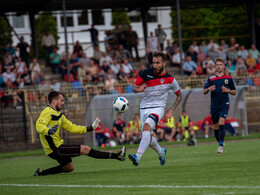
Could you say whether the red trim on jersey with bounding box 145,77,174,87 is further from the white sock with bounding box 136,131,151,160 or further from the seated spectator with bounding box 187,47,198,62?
the seated spectator with bounding box 187,47,198,62

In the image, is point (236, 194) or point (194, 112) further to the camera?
point (194, 112)

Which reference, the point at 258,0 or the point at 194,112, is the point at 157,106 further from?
the point at 258,0

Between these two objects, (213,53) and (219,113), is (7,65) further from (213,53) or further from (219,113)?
(219,113)

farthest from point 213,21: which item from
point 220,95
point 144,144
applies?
point 144,144

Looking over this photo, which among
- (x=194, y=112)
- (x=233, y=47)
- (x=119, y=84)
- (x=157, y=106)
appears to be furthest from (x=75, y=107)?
(x=157, y=106)

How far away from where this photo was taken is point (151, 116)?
1070 cm

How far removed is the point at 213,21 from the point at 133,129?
1560 inches

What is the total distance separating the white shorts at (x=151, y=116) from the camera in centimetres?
1065

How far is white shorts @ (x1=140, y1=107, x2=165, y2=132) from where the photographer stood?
10648mm

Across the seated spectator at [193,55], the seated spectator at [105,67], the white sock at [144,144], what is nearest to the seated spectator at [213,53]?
the seated spectator at [193,55]

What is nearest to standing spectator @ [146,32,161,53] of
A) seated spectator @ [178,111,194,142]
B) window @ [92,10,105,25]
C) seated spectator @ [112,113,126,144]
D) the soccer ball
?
seated spectator @ [178,111,194,142]

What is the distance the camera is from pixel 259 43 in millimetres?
32656

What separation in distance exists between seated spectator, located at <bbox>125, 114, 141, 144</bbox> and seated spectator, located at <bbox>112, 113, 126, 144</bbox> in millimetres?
207

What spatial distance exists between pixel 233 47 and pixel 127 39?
578cm
